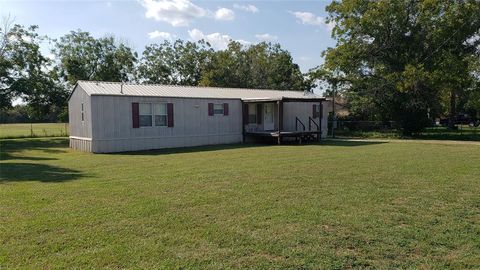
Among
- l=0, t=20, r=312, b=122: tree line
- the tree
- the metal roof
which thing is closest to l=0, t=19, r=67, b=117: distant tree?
l=0, t=20, r=312, b=122: tree line

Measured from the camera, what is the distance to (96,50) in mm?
29797

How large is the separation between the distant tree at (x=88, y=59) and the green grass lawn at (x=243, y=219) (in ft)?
70.4

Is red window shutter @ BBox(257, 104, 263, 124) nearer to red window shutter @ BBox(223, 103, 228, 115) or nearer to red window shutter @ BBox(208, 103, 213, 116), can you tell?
red window shutter @ BBox(223, 103, 228, 115)

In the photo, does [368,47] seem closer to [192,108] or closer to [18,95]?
[192,108]

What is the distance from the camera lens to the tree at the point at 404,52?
22.9 m

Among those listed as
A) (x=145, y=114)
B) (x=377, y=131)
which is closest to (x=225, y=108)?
(x=145, y=114)

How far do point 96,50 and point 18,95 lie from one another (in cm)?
722

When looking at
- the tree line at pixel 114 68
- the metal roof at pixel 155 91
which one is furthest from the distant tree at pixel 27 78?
the metal roof at pixel 155 91

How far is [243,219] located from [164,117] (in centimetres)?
1320

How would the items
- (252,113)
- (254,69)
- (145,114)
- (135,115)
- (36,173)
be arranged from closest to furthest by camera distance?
(36,173) → (135,115) → (145,114) → (252,113) → (254,69)

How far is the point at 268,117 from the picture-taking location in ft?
72.1

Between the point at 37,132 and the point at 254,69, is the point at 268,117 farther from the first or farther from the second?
the point at 37,132

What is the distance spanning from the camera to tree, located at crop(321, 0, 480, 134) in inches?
903

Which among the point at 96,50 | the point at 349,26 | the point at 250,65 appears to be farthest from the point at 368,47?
the point at 96,50
